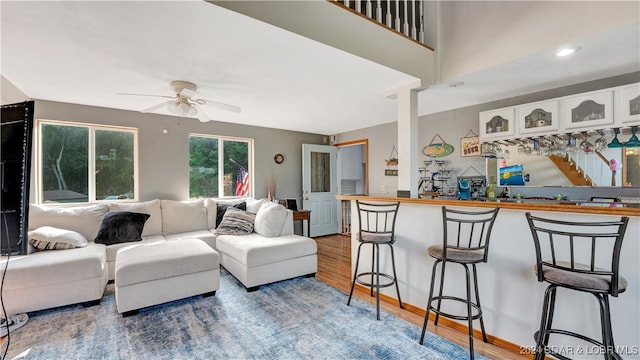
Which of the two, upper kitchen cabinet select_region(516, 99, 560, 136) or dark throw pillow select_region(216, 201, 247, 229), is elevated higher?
upper kitchen cabinet select_region(516, 99, 560, 136)

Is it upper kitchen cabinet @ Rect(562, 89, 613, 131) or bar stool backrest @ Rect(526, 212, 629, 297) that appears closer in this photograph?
bar stool backrest @ Rect(526, 212, 629, 297)

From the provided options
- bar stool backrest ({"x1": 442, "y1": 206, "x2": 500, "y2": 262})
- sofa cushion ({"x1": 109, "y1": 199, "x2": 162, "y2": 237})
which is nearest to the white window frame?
sofa cushion ({"x1": 109, "y1": 199, "x2": 162, "y2": 237})

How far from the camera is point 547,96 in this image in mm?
3240

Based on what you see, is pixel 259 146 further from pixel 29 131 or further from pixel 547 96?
pixel 547 96

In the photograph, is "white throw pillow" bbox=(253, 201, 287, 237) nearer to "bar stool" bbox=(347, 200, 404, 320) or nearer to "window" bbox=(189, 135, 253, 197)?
"bar stool" bbox=(347, 200, 404, 320)

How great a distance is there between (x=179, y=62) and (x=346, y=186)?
16.0 feet

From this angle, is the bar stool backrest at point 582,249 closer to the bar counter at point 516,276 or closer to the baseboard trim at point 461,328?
the bar counter at point 516,276

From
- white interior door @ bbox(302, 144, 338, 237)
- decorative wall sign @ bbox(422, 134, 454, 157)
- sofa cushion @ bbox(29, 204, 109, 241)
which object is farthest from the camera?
white interior door @ bbox(302, 144, 338, 237)

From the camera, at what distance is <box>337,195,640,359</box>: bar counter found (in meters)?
1.63

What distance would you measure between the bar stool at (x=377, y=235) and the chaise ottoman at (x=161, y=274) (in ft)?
4.87

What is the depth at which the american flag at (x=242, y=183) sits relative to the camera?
5.19 meters

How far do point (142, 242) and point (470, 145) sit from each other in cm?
457

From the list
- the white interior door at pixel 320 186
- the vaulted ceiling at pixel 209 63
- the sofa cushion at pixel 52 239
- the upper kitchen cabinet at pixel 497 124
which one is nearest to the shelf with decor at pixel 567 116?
the upper kitchen cabinet at pixel 497 124

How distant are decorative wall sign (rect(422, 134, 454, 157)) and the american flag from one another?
3.22 meters
